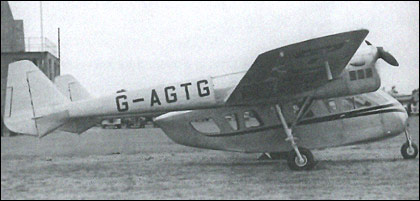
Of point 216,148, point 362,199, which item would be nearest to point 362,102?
point 216,148

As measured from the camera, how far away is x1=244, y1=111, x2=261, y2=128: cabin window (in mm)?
7621

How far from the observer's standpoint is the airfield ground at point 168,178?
3.90 m

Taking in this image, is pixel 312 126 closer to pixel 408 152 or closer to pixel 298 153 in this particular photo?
pixel 298 153

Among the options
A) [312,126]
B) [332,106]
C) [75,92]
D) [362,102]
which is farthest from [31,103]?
[362,102]

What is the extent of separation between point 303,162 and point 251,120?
116 cm

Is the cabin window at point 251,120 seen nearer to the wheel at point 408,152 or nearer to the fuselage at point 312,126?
the fuselage at point 312,126

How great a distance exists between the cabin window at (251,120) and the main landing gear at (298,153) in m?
0.45

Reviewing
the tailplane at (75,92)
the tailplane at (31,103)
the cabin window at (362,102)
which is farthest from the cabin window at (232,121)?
the tailplane at (31,103)

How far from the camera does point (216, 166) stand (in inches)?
254

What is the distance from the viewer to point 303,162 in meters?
7.15

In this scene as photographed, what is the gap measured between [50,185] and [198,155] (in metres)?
3.77

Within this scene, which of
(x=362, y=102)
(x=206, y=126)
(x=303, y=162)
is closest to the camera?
(x=303, y=162)

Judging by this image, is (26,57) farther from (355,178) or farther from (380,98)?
(380,98)

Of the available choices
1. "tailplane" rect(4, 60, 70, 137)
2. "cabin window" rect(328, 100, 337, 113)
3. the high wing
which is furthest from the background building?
"cabin window" rect(328, 100, 337, 113)
